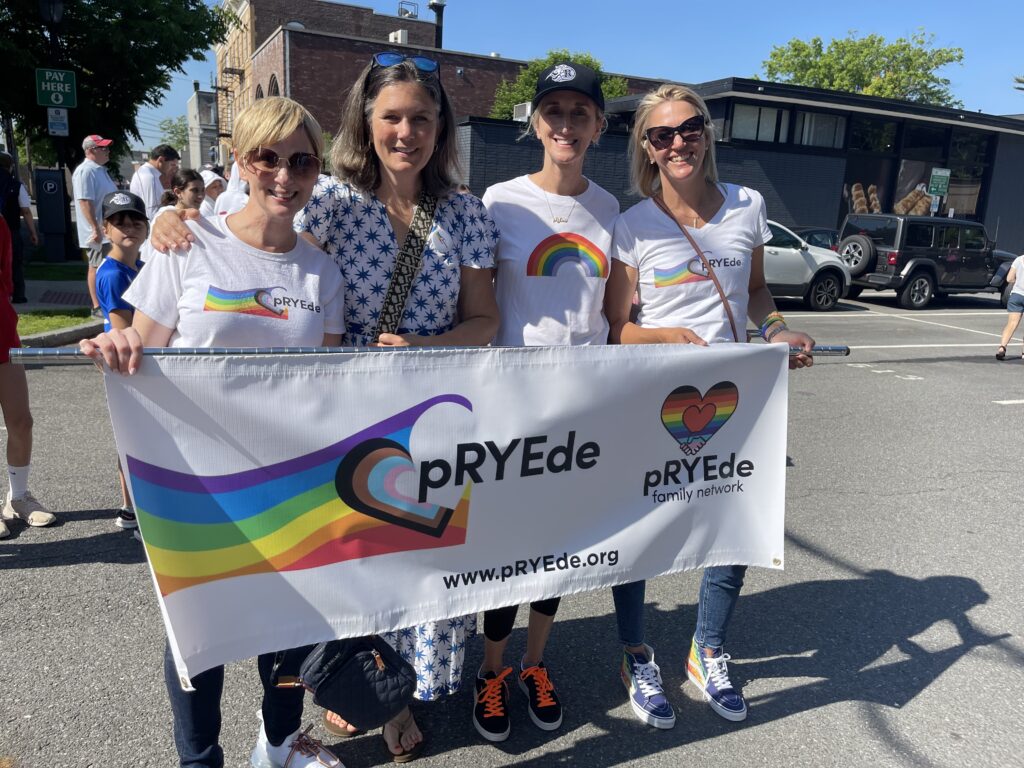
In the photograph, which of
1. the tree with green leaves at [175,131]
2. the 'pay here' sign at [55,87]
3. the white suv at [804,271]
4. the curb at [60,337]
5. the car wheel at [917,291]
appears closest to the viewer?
the curb at [60,337]

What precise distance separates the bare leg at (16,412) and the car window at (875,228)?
1650 cm

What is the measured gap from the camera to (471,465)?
227 centimetres

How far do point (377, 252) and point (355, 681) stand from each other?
127cm

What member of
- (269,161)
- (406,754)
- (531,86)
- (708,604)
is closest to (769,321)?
(708,604)

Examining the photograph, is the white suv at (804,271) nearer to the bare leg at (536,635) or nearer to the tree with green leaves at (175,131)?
the bare leg at (536,635)

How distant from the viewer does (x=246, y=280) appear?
6.86ft

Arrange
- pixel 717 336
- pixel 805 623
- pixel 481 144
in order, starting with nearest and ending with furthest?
pixel 717 336 → pixel 805 623 → pixel 481 144

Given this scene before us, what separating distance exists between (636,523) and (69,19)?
17.7 metres

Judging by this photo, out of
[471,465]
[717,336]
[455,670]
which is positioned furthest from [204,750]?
[717,336]

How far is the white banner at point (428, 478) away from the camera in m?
1.97

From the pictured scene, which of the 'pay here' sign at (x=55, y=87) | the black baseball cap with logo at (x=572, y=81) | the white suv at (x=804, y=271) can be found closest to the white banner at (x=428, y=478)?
the black baseball cap with logo at (x=572, y=81)

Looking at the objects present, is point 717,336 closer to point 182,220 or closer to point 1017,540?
point 182,220

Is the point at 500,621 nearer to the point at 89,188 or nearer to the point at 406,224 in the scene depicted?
the point at 406,224

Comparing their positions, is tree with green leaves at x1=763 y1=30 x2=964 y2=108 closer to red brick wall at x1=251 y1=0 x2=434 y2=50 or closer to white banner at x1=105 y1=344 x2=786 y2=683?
red brick wall at x1=251 y1=0 x2=434 y2=50
